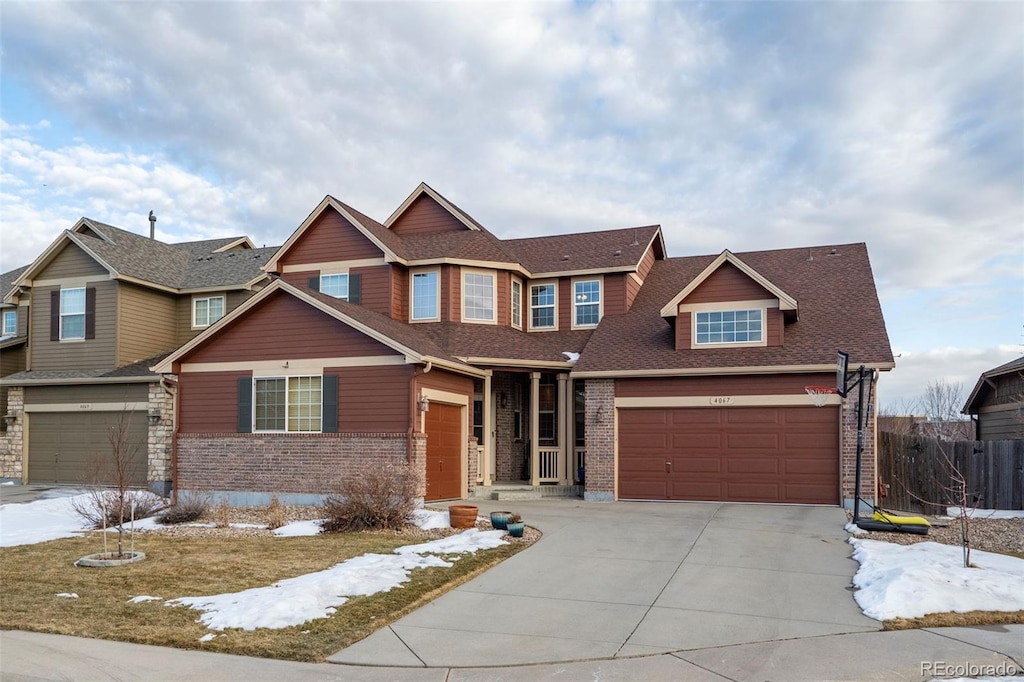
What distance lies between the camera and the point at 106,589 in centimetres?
1020

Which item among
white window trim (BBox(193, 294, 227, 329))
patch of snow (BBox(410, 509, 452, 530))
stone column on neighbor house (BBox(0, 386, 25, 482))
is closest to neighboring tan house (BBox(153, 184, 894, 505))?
patch of snow (BBox(410, 509, 452, 530))

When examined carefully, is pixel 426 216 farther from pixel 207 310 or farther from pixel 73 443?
pixel 73 443

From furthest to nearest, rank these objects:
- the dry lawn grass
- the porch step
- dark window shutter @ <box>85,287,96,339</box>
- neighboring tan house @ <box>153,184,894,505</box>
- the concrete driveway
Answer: dark window shutter @ <box>85,287,96,339</box> → the porch step → neighboring tan house @ <box>153,184,894,505</box> → the dry lawn grass → the concrete driveway

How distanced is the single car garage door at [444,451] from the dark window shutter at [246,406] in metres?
4.12

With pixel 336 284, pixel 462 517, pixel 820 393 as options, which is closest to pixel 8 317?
pixel 336 284

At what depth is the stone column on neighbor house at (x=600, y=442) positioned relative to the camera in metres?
20.1

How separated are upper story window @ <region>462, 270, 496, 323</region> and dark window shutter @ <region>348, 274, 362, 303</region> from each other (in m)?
2.79

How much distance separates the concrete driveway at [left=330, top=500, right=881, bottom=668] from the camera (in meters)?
8.05

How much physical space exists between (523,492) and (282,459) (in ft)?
19.0

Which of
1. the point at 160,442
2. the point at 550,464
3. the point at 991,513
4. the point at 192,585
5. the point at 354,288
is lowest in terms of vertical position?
the point at 991,513

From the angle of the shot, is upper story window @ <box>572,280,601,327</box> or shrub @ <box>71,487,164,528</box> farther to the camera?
upper story window @ <box>572,280,601,327</box>

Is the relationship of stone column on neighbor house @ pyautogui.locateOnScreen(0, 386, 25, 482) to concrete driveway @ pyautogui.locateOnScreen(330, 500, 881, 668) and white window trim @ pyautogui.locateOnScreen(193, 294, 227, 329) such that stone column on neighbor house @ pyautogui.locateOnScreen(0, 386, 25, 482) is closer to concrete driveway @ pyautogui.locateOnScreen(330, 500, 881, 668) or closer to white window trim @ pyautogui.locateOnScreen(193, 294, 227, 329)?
white window trim @ pyautogui.locateOnScreen(193, 294, 227, 329)

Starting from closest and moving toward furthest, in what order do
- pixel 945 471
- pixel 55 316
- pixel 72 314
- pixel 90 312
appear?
pixel 945 471 < pixel 90 312 < pixel 72 314 < pixel 55 316

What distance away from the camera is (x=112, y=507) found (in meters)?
14.6
